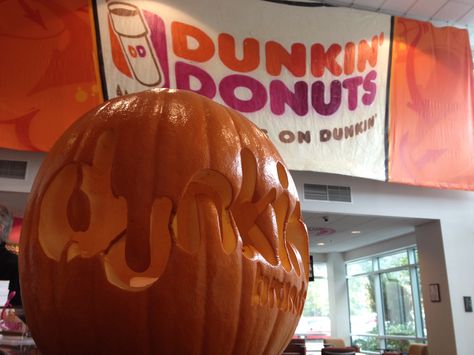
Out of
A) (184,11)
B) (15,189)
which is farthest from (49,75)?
(184,11)

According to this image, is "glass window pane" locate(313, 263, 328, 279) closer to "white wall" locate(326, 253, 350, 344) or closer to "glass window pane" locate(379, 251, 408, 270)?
"white wall" locate(326, 253, 350, 344)

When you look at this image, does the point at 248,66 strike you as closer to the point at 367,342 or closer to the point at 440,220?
the point at 440,220

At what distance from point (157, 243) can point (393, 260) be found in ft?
35.3

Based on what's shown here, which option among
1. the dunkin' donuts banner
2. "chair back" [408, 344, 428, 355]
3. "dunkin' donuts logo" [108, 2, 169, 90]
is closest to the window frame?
"chair back" [408, 344, 428, 355]

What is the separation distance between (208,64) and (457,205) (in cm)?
474

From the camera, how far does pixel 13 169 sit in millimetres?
4535

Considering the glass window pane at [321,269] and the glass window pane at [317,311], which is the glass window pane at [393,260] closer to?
the glass window pane at [321,269]

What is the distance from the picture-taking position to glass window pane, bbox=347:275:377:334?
36.6 ft

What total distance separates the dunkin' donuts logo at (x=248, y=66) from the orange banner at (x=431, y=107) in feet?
1.56

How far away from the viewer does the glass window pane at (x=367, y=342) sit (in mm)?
10866

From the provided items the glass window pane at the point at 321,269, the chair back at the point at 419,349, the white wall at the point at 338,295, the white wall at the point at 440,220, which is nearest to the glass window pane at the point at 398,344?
the white wall at the point at 338,295

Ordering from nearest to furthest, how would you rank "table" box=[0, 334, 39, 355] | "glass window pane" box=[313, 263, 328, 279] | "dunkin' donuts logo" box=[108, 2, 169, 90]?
"table" box=[0, 334, 39, 355], "dunkin' donuts logo" box=[108, 2, 169, 90], "glass window pane" box=[313, 263, 328, 279]

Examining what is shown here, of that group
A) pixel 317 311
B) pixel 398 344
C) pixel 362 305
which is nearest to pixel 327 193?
pixel 398 344

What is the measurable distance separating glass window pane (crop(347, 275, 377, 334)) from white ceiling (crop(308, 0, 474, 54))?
7.22 meters
